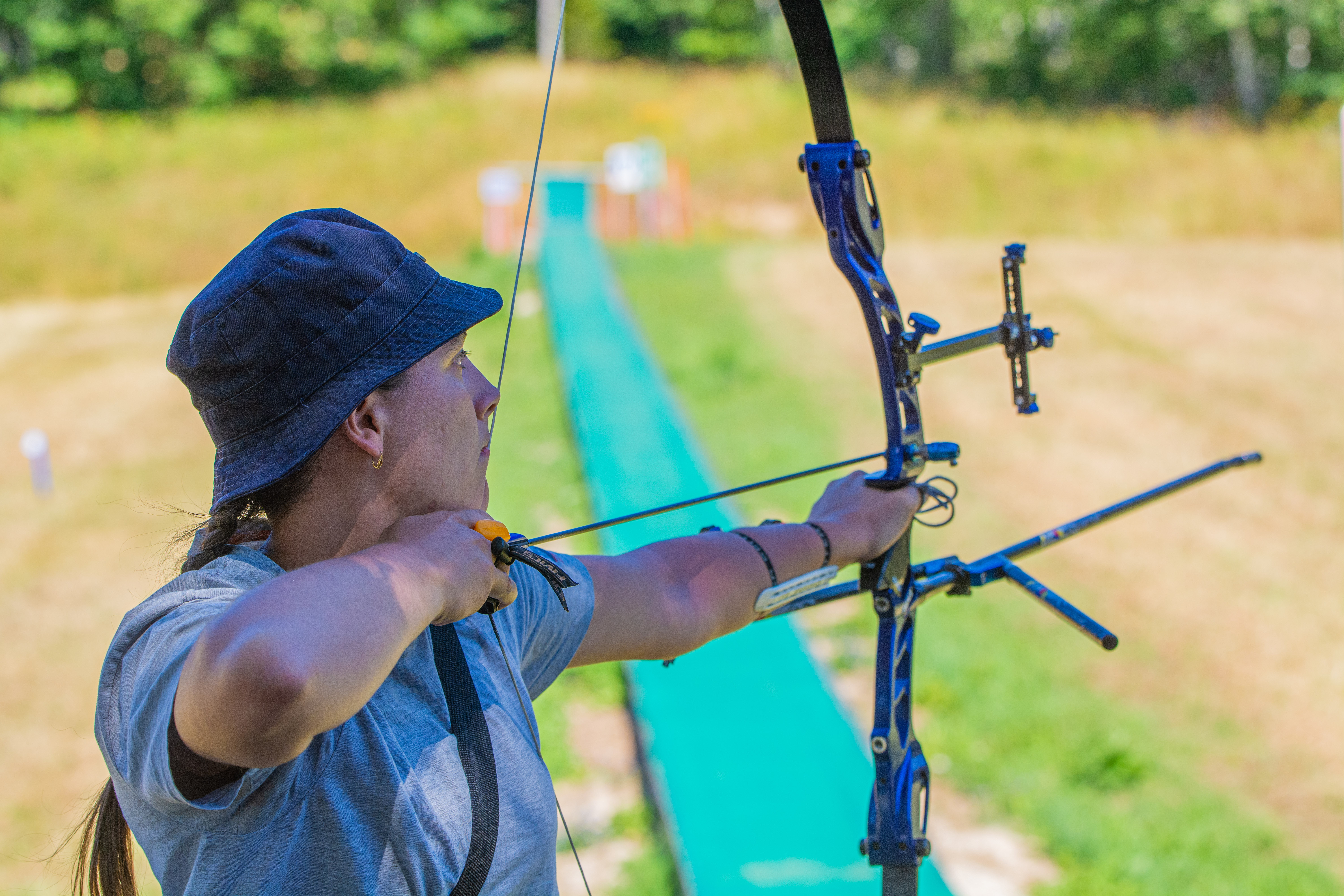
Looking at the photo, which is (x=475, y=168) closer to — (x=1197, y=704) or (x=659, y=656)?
(x=1197, y=704)

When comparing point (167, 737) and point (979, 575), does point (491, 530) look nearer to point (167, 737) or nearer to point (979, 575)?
point (167, 737)

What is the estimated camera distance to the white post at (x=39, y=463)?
21.4ft

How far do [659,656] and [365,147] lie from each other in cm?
1725

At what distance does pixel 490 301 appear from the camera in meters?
1.17

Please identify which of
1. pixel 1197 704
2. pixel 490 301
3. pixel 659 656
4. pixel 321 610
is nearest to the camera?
pixel 321 610

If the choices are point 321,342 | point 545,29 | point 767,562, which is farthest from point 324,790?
point 545,29

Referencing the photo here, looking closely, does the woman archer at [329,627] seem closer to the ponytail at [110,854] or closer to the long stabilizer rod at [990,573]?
the ponytail at [110,854]

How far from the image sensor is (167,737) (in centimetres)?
84

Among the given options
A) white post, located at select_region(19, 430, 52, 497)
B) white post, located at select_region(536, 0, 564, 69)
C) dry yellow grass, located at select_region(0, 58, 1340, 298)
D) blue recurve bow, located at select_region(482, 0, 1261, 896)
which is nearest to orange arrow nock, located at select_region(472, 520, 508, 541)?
blue recurve bow, located at select_region(482, 0, 1261, 896)

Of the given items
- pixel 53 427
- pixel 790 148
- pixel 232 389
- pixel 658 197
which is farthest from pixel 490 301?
pixel 790 148

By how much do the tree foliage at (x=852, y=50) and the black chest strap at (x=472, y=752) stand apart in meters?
20.4

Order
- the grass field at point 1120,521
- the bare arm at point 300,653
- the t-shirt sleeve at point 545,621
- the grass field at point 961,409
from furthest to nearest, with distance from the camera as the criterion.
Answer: the grass field at point 961,409 → the grass field at point 1120,521 → the t-shirt sleeve at point 545,621 → the bare arm at point 300,653

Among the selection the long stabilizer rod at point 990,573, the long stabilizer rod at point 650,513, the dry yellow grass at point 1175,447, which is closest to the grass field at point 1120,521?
the dry yellow grass at point 1175,447

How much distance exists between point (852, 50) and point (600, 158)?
974 centimetres
